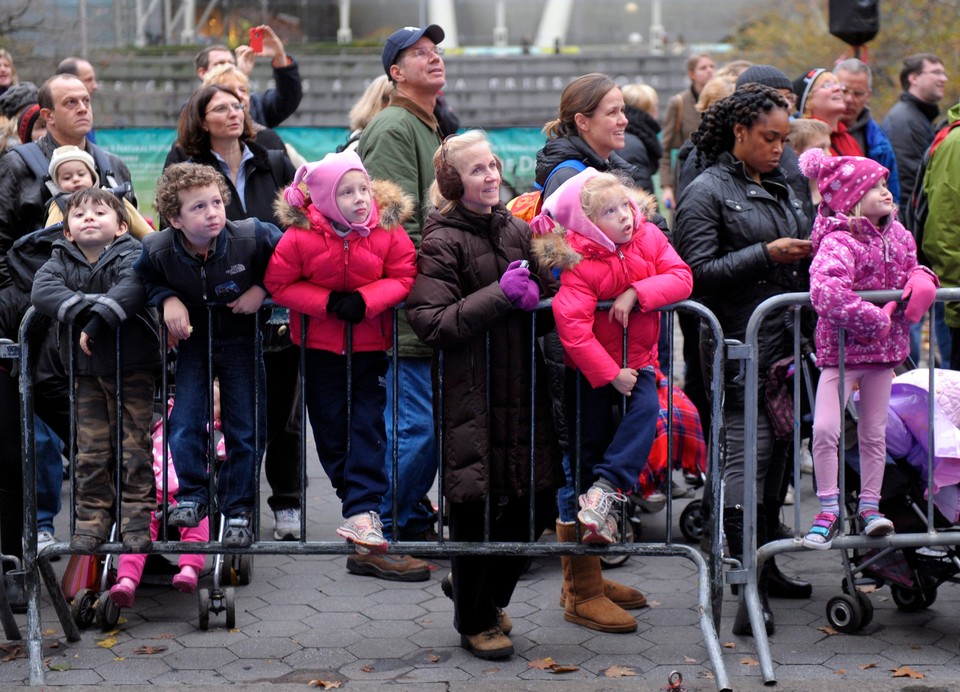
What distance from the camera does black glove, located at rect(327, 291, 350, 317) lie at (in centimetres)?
506

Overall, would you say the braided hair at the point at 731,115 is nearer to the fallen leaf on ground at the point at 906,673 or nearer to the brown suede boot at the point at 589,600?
the brown suede boot at the point at 589,600

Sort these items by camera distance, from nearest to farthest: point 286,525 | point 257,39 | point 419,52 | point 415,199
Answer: point 415,199 → point 419,52 → point 286,525 → point 257,39

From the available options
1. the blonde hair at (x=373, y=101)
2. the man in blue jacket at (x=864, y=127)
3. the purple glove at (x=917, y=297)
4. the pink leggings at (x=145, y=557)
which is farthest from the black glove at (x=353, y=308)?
the man in blue jacket at (x=864, y=127)

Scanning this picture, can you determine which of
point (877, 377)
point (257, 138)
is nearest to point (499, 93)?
point (257, 138)

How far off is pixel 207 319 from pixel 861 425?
2575 mm

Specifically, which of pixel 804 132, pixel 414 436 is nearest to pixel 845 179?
pixel 804 132

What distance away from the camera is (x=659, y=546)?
5.25 m

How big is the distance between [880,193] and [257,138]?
3.45 m

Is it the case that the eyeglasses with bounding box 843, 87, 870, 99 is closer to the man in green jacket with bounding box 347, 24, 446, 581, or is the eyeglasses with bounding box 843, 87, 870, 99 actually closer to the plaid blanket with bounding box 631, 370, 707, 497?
the plaid blanket with bounding box 631, 370, 707, 497

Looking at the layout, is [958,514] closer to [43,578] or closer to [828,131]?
[828,131]

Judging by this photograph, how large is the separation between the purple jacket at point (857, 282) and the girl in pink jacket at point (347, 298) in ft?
5.09

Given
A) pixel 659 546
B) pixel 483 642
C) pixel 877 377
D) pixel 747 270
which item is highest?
pixel 747 270

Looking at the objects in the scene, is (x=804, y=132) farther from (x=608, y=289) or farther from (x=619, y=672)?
(x=619, y=672)

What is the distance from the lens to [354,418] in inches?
206
